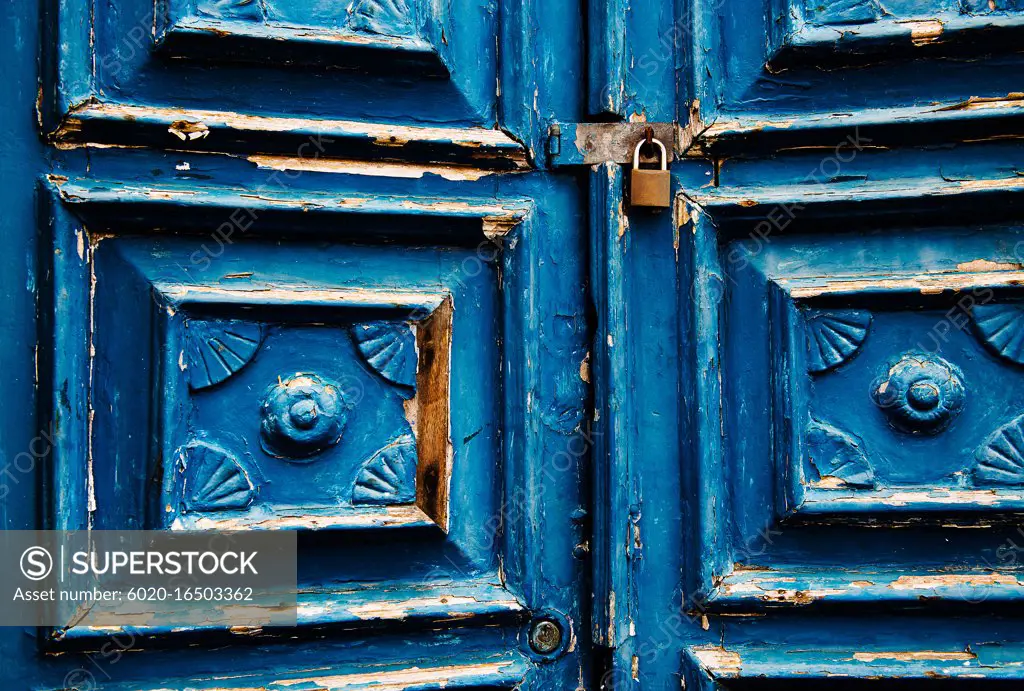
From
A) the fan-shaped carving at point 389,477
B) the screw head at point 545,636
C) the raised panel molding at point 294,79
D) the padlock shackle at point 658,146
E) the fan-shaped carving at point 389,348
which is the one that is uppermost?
the raised panel molding at point 294,79

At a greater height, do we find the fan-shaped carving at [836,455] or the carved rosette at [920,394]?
the carved rosette at [920,394]

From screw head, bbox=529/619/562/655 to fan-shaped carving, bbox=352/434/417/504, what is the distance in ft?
0.64

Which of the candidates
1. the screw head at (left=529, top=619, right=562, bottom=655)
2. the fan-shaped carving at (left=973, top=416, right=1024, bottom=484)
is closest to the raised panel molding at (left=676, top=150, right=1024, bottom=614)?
the fan-shaped carving at (left=973, top=416, right=1024, bottom=484)

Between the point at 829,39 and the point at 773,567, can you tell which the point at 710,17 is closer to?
the point at 829,39

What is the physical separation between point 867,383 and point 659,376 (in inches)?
8.9

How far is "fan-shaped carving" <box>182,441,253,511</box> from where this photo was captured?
34.4 inches

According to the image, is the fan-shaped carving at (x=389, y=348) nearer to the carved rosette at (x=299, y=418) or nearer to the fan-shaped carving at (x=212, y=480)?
the carved rosette at (x=299, y=418)

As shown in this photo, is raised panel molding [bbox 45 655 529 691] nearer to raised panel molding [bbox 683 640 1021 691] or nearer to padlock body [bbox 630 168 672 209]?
raised panel molding [bbox 683 640 1021 691]

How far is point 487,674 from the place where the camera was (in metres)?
0.90

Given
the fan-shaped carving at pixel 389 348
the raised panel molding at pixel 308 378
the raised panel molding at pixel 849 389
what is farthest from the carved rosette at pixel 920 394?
the fan-shaped carving at pixel 389 348

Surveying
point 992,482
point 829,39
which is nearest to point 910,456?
point 992,482

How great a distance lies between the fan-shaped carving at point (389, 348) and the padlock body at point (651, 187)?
0.95 ft

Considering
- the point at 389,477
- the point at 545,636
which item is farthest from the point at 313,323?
the point at 545,636

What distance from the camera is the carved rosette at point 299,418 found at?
2.91 feet
